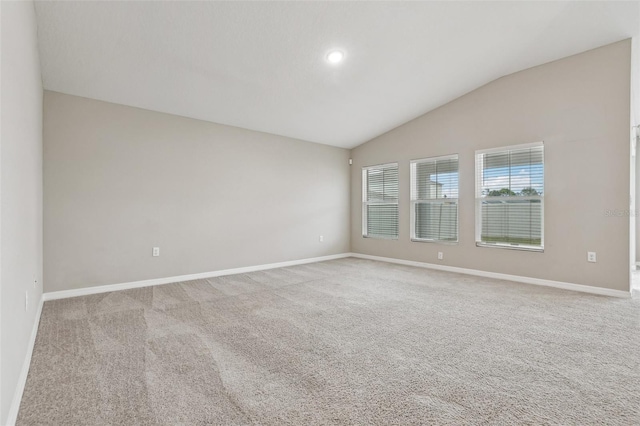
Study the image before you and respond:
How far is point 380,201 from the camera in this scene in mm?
6016

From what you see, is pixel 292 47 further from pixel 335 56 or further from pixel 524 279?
pixel 524 279

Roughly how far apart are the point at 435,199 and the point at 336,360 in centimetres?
384

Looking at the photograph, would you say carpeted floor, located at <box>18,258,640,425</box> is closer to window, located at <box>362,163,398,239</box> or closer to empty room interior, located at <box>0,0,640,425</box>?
empty room interior, located at <box>0,0,640,425</box>

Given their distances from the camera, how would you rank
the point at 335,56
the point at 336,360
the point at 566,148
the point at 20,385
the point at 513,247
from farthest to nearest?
the point at 513,247, the point at 566,148, the point at 335,56, the point at 336,360, the point at 20,385

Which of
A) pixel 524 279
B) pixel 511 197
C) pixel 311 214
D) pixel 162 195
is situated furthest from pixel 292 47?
pixel 524 279

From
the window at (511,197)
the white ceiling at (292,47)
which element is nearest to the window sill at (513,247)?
the window at (511,197)

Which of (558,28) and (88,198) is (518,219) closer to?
(558,28)

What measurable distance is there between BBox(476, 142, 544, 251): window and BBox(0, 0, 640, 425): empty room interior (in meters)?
0.03

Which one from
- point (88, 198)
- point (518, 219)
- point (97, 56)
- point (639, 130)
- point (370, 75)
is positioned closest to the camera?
point (97, 56)

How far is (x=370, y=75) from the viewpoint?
3842 mm

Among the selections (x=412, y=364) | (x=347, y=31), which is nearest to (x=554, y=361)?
(x=412, y=364)

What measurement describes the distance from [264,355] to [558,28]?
4.36 metres

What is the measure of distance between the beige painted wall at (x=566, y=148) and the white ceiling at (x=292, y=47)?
0.30 metres

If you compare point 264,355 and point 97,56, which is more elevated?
point 97,56
